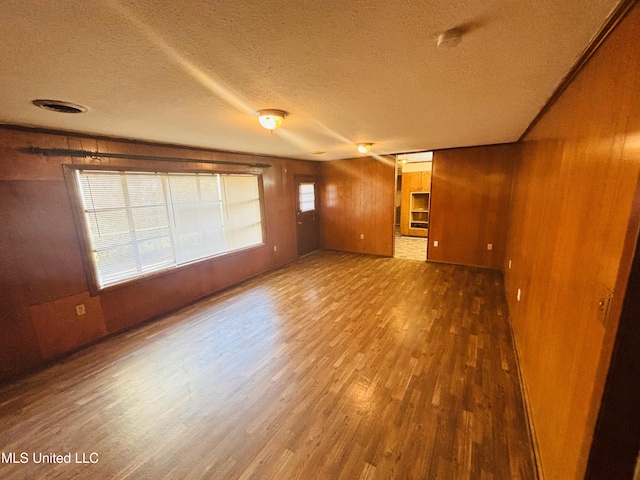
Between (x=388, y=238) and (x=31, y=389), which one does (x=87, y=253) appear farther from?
(x=388, y=238)

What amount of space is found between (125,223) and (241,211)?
71.0 inches

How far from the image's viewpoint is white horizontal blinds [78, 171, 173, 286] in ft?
9.00

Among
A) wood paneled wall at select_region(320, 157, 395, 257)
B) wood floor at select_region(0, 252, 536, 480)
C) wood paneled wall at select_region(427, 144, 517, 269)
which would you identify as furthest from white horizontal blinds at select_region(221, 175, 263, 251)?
wood paneled wall at select_region(427, 144, 517, 269)

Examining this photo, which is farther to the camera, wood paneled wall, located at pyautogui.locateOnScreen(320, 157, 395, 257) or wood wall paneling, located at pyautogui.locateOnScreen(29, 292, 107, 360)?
wood paneled wall, located at pyautogui.locateOnScreen(320, 157, 395, 257)

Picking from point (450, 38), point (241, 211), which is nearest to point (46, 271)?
point (241, 211)

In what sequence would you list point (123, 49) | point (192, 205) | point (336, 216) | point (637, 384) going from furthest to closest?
point (336, 216)
point (192, 205)
point (123, 49)
point (637, 384)

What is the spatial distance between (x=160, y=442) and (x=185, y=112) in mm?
2395

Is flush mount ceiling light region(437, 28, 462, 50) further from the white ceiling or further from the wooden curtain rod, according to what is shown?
the wooden curtain rod

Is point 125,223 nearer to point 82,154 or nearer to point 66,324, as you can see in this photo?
point 82,154

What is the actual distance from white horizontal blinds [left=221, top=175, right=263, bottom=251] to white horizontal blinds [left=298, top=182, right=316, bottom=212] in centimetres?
133

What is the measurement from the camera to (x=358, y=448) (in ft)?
5.09

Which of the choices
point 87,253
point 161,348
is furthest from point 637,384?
point 87,253

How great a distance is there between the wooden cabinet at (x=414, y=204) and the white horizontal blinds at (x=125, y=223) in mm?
6528

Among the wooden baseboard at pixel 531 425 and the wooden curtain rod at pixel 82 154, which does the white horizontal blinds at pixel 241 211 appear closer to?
the wooden curtain rod at pixel 82 154
